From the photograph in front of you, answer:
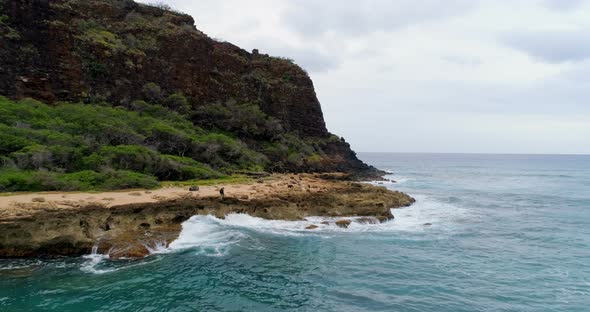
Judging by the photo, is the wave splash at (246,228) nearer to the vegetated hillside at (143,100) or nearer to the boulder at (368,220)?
the boulder at (368,220)

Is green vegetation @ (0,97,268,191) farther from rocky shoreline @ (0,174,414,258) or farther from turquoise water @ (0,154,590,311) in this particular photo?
turquoise water @ (0,154,590,311)

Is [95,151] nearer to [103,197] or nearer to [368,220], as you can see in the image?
[103,197]

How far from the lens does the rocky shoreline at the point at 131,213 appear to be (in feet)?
49.3

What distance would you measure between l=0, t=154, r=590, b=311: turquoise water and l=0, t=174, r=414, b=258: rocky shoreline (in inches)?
31.6

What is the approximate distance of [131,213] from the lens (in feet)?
58.4

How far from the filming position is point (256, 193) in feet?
81.5

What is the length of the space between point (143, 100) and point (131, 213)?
32.9 meters

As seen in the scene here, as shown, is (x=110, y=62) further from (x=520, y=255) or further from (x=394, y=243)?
(x=520, y=255)

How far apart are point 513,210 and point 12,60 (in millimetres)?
50989

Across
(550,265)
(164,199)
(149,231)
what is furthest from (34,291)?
(550,265)

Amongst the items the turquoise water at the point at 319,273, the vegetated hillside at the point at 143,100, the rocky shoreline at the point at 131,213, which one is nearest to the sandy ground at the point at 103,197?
the rocky shoreline at the point at 131,213

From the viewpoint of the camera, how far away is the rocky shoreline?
591 inches

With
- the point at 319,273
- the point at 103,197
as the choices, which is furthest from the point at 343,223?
the point at 103,197

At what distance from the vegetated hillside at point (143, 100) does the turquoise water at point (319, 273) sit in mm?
9928
